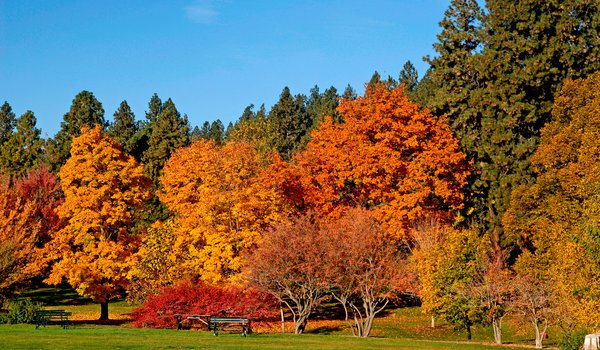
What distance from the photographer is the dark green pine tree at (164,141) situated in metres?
91.4

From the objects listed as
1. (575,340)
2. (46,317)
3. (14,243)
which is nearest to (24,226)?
(14,243)

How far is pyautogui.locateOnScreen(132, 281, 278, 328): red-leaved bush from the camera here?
4128 cm

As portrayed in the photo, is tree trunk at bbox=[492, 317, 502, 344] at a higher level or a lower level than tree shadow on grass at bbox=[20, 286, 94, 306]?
lower

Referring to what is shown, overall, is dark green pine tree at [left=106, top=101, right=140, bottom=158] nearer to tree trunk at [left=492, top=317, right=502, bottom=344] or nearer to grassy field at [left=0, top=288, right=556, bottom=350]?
grassy field at [left=0, top=288, right=556, bottom=350]

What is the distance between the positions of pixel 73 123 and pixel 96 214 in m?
48.1

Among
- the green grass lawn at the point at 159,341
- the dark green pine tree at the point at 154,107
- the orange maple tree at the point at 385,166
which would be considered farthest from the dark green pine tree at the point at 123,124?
the green grass lawn at the point at 159,341

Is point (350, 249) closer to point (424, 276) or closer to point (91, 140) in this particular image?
point (424, 276)

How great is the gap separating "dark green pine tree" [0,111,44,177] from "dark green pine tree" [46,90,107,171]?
1.75 m

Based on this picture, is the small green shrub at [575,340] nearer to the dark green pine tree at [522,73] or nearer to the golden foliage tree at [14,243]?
the dark green pine tree at [522,73]

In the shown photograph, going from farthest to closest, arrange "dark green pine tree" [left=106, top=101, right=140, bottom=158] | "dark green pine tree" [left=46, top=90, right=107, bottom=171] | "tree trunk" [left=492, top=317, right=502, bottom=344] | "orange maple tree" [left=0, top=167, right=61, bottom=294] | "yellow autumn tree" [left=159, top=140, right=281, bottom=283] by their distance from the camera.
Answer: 1. "dark green pine tree" [left=106, top=101, right=140, bottom=158]
2. "dark green pine tree" [left=46, top=90, right=107, bottom=171]
3. "yellow autumn tree" [left=159, top=140, right=281, bottom=283]
4. "orange maple tree" [left=0, top=167, right=61, bottom=294]
5. "tree trunk" [left=492, top=317, right=502, bottom=344]

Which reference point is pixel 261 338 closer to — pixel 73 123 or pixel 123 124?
pixel 73 123

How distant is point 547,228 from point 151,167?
58.0 metres

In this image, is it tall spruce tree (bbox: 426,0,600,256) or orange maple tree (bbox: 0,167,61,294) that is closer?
orange maple tree (bbox: 0,167,61,294)

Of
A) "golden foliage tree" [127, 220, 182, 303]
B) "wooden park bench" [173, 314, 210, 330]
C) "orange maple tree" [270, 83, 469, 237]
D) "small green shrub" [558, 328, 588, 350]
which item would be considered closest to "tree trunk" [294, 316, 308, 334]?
"wooden park bench" [173, 314, 210, 330]
